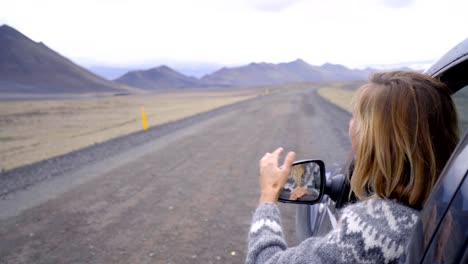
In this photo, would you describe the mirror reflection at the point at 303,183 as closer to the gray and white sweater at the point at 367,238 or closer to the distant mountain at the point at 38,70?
the gray and white sweater at the point at 367,238

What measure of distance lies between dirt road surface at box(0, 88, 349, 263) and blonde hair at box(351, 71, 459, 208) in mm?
3030

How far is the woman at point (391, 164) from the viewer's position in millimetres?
1146

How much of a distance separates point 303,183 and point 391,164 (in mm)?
746

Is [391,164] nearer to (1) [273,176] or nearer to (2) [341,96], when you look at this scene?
(1) [273,176]

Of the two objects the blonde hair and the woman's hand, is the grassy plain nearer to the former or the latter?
the blonde hair

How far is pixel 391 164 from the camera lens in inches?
48.9

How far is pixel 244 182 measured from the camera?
6777 millimetres

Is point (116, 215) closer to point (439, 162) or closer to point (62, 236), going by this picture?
point (62, 236)

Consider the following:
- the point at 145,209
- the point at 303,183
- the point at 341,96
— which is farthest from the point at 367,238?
the point at 341,96

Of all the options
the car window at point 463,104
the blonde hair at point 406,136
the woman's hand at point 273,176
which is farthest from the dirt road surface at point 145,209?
the blonde hair at point 406,136

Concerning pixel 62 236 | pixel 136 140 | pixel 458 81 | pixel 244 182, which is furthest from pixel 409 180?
pixel 136 140

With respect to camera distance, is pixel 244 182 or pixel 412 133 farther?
pixel 244 182

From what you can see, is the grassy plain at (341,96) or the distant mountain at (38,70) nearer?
the grassy plain at (341,96)

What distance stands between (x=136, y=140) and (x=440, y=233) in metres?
11.7
